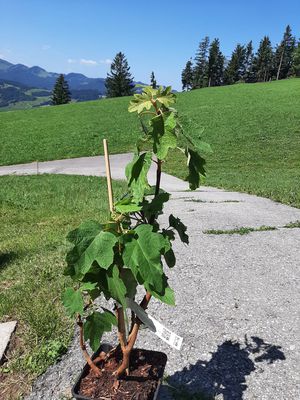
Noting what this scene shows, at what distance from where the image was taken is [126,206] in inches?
75.7

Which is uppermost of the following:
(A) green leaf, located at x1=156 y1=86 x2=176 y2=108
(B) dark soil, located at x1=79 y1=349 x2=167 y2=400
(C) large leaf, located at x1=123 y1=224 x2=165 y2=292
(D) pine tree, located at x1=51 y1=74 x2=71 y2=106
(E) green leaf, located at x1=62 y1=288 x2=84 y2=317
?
(A) green leaf, located at x1=156 y1=86 x2=176 y2=108

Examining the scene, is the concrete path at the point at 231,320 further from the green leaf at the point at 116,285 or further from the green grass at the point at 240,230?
the green leaf at the point at 116,285

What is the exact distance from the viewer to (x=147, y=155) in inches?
69.4

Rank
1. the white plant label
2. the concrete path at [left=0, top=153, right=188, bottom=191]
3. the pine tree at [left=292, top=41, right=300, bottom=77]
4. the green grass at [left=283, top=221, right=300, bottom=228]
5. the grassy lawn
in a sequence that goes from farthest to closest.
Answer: the pine tree at [left=292, top=41, right=300, bottom=77], the concrete path at [left=0, top=153, right=188, bottom=191], the green grass at [left=283, top=221, right=300, bottom=228], the grassy lawn, the white plant label

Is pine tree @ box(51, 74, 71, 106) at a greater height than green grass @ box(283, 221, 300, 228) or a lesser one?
lesser

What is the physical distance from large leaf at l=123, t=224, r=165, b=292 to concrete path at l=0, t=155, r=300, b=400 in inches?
63.3

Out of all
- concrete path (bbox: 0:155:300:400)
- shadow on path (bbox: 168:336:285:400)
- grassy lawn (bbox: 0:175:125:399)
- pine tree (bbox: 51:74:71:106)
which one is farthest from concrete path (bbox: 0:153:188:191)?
pine tree (bbox: 51:74:71:106)

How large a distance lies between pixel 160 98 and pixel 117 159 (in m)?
19.5

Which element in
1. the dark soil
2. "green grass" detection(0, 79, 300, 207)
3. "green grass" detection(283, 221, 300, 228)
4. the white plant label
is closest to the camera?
the white plant label

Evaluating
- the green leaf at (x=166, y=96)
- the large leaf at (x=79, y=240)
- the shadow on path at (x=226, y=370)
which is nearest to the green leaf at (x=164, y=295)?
the large leaf at (x=79, y=240)

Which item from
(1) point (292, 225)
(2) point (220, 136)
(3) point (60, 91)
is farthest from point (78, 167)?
(3) point (60, 91)

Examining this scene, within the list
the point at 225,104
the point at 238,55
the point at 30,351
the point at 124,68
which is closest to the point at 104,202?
the point at 30,351

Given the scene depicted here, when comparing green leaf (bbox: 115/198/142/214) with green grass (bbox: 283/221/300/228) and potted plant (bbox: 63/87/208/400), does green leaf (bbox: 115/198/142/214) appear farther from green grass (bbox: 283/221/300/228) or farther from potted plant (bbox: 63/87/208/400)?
green grass (bbox: 283/221/300/228)

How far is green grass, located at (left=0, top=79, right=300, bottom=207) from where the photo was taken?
14970 millimetres
